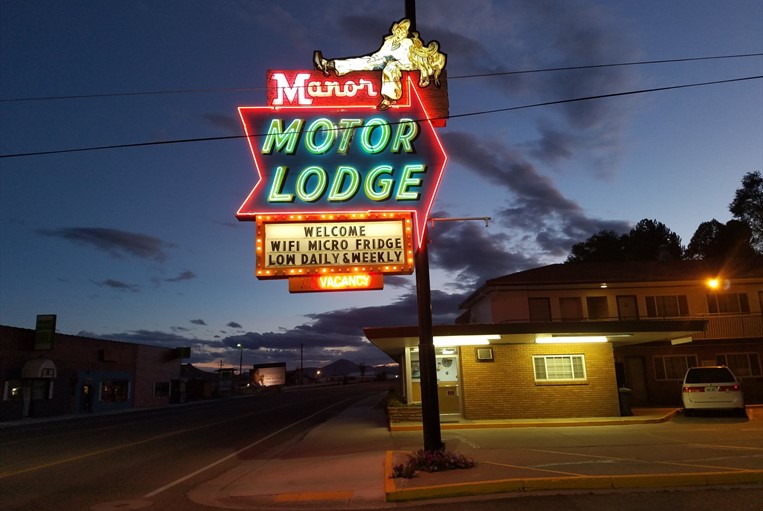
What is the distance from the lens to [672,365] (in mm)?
Result: 26688

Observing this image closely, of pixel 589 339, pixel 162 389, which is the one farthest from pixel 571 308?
pixel 162 389

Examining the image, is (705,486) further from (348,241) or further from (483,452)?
(348,241)

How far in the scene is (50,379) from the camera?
3753 centimetres

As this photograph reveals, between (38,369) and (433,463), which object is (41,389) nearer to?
(38,369)

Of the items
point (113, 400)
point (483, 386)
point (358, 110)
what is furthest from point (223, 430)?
point (113, 400)

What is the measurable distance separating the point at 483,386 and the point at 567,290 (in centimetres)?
1148

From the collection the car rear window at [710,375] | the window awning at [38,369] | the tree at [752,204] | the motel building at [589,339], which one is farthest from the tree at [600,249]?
the window awning at [38,369]

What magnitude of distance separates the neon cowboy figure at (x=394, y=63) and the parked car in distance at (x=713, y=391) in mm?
13500

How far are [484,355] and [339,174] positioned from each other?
9.64 metres

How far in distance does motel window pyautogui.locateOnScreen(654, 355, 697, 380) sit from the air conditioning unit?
1176 cm

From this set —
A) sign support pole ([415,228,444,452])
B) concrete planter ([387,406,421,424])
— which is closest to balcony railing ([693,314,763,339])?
concrete planter ([387,406,421,424])

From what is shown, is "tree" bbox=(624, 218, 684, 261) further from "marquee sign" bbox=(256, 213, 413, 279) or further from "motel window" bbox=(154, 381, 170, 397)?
"marquee sign" bbox=(256, 213, 413, 279)

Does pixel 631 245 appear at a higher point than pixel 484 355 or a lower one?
higher

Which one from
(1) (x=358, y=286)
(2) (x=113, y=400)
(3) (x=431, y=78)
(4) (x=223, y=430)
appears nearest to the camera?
(1) (x=358, y=286)
